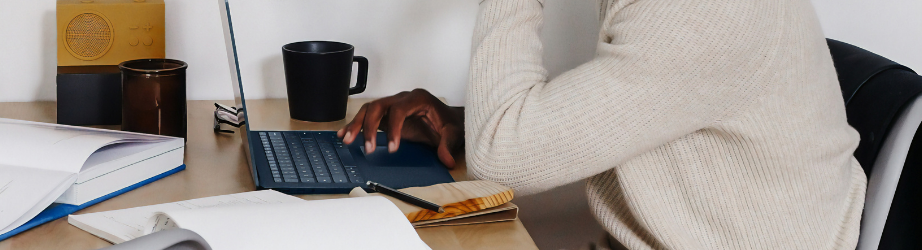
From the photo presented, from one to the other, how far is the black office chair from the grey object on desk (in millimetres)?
730

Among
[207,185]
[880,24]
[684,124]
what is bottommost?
[207,185]

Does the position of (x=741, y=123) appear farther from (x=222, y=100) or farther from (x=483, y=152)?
(x=222, y=100)

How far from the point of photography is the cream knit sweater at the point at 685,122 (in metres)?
0.73

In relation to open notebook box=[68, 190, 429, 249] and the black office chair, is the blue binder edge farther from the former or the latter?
the black office chair

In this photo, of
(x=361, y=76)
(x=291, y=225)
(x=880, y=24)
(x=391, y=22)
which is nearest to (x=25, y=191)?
(x=291, y=225)

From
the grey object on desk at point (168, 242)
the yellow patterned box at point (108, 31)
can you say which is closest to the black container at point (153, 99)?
the yellow patterned box at point (108, 31)

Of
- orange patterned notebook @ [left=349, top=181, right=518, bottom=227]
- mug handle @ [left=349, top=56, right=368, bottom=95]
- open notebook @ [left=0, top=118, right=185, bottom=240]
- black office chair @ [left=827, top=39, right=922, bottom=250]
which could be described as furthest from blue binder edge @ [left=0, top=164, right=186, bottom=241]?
black office chair @ [left=827, top=39, right=922, bottom=250]

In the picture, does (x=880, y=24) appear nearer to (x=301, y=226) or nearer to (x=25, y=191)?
(x=301, y=226)

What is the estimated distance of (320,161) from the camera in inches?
34.2

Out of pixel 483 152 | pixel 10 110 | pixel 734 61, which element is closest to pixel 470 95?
pixel 483 152

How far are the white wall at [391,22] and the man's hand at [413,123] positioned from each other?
32 centimetres

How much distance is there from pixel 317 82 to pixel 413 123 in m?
0.20

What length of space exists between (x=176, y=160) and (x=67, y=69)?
0.34 m

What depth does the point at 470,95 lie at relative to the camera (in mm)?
844
